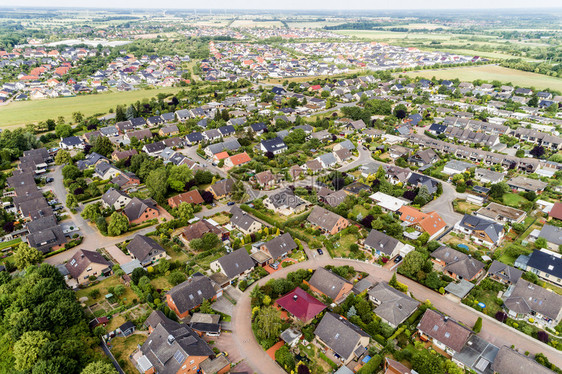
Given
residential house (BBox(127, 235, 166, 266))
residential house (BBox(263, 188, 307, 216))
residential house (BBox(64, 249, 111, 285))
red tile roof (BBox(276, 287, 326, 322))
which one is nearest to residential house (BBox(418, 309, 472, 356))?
red tile roof (BBox(276, 287, 326, 322))

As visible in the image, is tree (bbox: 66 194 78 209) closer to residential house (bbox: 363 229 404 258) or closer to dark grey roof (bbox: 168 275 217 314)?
dark grey roof (bbox: 168 275 217 314)

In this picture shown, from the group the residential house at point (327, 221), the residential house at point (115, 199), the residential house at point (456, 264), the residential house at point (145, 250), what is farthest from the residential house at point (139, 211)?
the residential house at point (456, 264)

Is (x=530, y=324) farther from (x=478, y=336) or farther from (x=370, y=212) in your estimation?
(x=370, y=212)

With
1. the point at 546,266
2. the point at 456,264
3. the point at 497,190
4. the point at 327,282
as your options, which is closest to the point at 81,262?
the point at 327,282

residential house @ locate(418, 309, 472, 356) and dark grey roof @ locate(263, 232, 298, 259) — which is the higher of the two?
residential house @ locate(418, 309, 472, 356)

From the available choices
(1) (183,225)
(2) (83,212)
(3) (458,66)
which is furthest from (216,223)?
(3) (458,66)

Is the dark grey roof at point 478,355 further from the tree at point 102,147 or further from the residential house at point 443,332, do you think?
the tree at point 102,147
